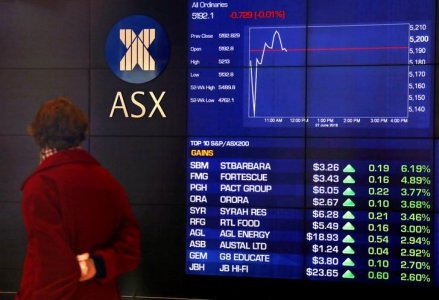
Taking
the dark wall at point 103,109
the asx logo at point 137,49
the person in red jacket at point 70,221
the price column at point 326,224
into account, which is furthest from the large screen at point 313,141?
the person in red jacket at point 70,221

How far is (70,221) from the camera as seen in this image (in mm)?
2020

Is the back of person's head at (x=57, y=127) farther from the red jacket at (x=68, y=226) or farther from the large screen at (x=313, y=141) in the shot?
the large screen at (x=313, y=141)

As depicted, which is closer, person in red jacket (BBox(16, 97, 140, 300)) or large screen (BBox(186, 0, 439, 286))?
person in red jacket (BBox(16, 97, 140, 300))

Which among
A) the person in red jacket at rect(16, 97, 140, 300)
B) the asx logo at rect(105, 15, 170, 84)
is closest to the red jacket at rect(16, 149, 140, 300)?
the person in red jacket at rect(16, 97, 140, 300)

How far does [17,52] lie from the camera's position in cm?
389

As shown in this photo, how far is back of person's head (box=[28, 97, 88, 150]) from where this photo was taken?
6.93ft

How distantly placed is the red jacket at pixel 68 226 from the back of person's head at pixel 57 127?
0.05 m

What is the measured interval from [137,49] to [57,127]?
1.78m

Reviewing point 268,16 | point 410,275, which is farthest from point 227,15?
point 410,275

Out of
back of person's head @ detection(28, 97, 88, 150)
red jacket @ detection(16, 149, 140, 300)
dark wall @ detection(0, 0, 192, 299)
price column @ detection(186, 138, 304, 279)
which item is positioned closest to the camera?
red jacket @ detection(16, 149, 140, 300)

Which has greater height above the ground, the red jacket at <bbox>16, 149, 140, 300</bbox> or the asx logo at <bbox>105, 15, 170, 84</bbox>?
the asx logo at <bbox>105, 15, 170, 84</bbox>

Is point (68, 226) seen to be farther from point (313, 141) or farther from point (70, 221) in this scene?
point (313, 141)

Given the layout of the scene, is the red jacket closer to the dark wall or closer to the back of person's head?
the back of person's head

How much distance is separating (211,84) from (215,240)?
3.76 ft
